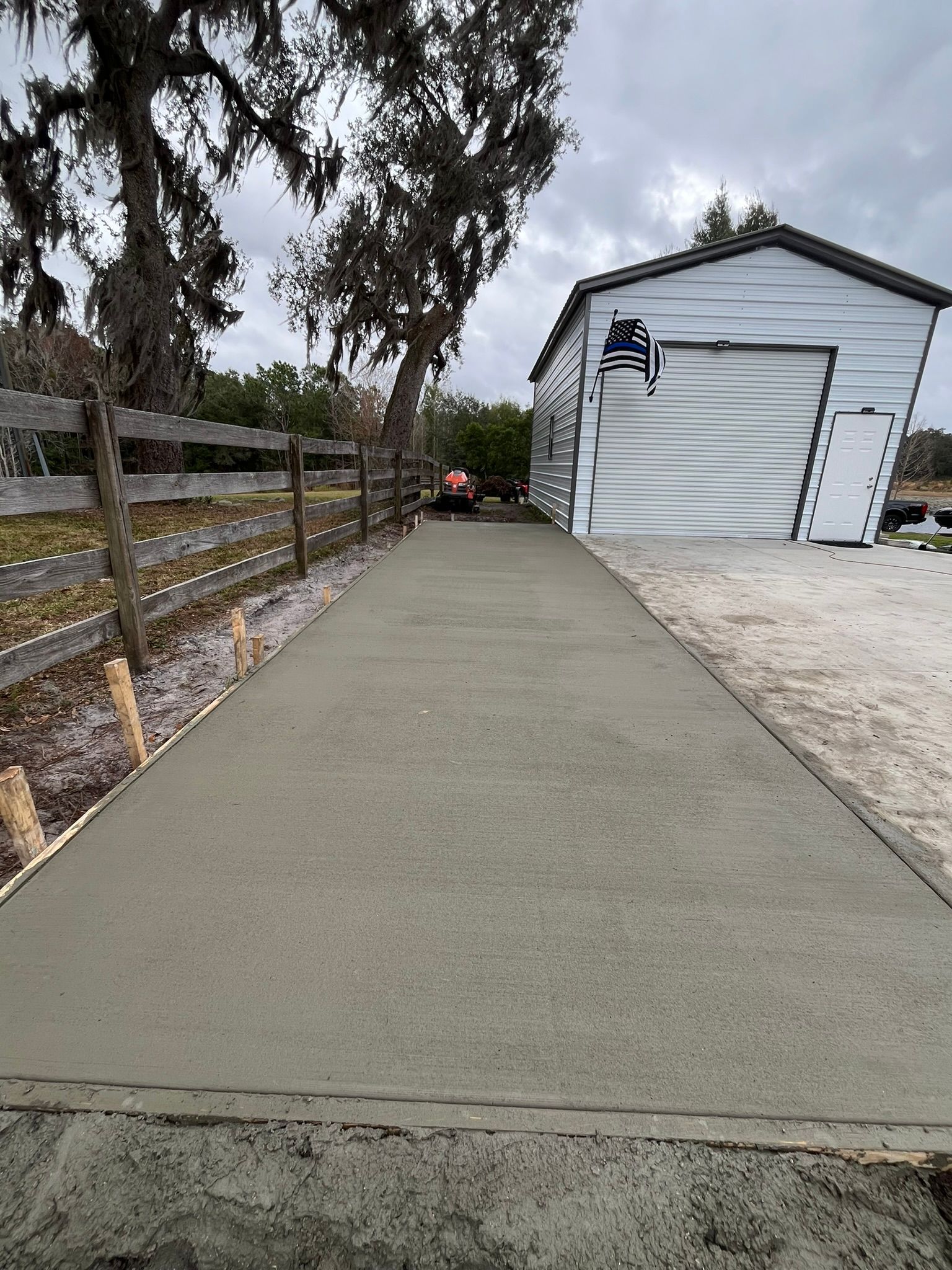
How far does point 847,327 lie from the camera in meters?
8.56

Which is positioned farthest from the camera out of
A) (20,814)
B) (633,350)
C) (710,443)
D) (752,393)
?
(710,443)

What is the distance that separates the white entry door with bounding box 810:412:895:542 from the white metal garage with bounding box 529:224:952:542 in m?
0.02

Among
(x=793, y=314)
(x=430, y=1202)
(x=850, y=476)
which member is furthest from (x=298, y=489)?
(x=850, y=476)

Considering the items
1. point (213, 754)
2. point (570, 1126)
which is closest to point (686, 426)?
point (213, 754)

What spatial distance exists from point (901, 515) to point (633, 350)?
10167 mm

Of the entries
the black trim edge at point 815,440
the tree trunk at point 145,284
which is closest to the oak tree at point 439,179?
the tree trunk at point 145,284

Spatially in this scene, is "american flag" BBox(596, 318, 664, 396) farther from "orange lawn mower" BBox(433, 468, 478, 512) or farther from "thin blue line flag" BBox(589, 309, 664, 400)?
"orange lawn mower" BBox(433, 468, 478, 512)

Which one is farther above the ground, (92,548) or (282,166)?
(282,166)

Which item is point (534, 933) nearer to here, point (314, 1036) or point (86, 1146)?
point (314, 1036)

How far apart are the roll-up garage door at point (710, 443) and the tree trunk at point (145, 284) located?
8.00 meters

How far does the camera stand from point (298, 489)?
4945 mm

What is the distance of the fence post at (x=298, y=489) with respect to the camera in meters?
4.87

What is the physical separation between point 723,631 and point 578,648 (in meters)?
1.31

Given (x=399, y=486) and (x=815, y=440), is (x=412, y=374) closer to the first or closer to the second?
(x=399, y=486)
